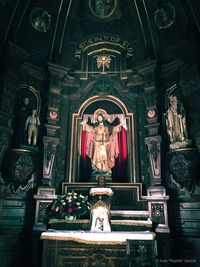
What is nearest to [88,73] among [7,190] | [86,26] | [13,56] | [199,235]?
[86,26]

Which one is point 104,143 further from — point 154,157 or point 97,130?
point 154,157

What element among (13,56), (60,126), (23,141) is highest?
(13,56)

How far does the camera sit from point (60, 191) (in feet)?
26.3

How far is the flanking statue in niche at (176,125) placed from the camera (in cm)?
747

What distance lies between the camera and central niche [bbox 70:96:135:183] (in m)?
8.25

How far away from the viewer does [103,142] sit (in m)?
8.42

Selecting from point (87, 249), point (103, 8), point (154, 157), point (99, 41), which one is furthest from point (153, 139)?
point (103, 8)

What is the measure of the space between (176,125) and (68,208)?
4.22 m

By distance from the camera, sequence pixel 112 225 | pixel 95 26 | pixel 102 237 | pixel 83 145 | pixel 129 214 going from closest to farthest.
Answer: pixel 102 237 → pixel 112 225 → pixel 129 214 → pixel 83 145 → pixel 95 26

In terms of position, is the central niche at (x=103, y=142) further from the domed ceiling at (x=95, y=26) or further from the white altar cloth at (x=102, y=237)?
the white altar cloth at (x=102, y=237)

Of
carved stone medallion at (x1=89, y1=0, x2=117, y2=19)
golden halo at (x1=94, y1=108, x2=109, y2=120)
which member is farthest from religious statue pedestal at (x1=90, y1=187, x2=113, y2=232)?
carved stone medallion at (x1=89, y1=0, x2=117, y2=19)

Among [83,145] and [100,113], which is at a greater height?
[100,113]

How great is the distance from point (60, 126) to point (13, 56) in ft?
9.46

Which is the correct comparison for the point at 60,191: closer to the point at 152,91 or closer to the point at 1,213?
the point at 1,213
